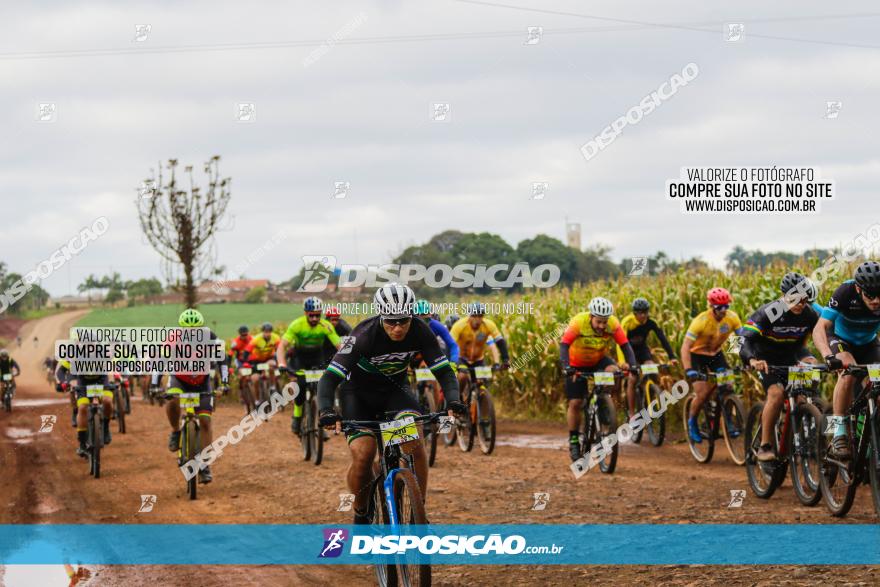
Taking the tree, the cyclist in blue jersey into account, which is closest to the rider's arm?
the cyclist in blue jersey

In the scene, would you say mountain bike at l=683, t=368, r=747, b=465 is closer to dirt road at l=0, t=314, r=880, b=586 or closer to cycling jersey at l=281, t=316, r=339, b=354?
dirt road at l=0, t=314, r=880, b=586

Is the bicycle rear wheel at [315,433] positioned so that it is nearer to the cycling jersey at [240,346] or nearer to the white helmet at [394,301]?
the white helmet at [394,301]

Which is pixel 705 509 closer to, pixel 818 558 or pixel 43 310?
pixel 818 558

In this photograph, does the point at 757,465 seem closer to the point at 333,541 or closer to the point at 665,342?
the point at 665,342

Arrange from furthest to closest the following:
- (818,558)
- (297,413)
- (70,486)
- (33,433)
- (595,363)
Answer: (33,433) < (297,413) < (70,486) < (595,363) < (818,558)

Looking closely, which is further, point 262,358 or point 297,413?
point 262,358

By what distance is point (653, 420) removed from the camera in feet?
51.8

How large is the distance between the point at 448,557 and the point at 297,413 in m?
7.22

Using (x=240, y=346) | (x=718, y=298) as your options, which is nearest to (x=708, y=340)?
(x=718, y=298)

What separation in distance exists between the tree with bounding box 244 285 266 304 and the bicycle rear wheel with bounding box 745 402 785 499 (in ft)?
169

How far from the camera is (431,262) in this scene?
46.3 m

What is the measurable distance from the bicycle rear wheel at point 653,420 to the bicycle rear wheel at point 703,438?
3.08ft

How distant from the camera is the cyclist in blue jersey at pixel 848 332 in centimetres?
848

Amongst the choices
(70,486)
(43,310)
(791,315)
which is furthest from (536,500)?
(43,310)
